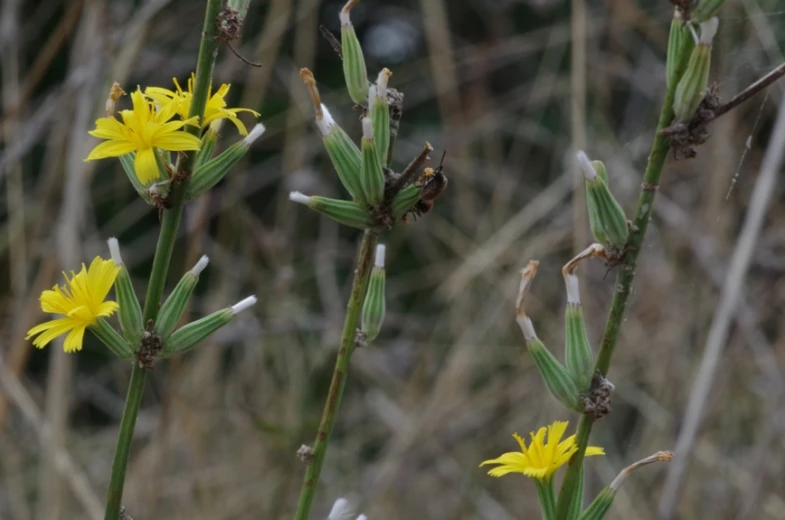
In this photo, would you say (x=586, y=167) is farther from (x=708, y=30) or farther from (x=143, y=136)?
(x=143, y=136)

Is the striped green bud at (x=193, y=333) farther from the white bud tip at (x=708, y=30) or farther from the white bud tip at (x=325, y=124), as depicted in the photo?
the white bud tip at (x=708, y=30)

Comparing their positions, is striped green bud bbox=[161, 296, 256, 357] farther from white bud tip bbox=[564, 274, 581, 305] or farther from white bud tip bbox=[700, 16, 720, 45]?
white bud tip bbox=[700, 16, 720, 45]

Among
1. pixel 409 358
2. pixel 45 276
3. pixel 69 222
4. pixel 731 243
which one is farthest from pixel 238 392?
pixel 731 243

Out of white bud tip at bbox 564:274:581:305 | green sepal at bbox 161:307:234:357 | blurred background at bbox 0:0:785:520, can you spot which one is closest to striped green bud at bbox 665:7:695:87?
white bud tip at bbox 564:274:581:305

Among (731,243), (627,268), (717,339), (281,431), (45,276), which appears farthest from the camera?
(731,243)

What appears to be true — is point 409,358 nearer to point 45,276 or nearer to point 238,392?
point 238,392

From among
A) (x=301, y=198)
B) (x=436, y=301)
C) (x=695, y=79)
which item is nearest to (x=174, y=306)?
(x=301, y=198)
